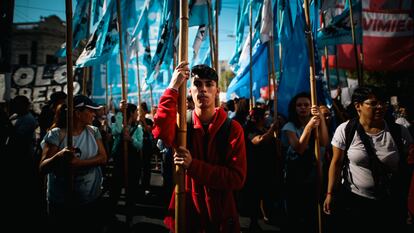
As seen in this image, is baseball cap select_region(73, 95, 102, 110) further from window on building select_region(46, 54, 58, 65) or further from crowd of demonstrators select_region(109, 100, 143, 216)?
window on building select_region(46, 54, 58, 65)

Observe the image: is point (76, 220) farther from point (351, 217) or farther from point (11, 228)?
point (351, 217)

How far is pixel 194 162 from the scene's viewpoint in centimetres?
172

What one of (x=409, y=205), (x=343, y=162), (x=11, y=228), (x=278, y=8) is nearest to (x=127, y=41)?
(x=278, y=8)

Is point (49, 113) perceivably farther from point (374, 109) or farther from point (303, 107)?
point (374, 109)

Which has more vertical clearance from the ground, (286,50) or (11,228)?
(286,50)

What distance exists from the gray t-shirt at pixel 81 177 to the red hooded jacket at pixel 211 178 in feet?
3.95

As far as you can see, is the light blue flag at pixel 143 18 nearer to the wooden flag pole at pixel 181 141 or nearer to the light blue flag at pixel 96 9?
the light blue flag at pixel 96 9

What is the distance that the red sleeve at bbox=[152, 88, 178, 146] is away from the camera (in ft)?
Answer: 5.62

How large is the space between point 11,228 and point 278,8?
6.31 m

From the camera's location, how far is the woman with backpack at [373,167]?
2.44m

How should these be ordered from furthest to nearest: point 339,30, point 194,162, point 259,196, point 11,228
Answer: point 339,30
point 259,196
point 11,228
point 194,162

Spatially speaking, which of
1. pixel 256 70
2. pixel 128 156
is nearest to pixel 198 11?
pixel 256 70

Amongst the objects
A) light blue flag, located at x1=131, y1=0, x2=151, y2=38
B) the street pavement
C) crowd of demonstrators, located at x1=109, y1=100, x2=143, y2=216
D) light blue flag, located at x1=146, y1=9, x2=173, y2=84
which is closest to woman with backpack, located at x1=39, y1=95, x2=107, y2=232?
the street pavement

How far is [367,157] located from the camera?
2.48m
